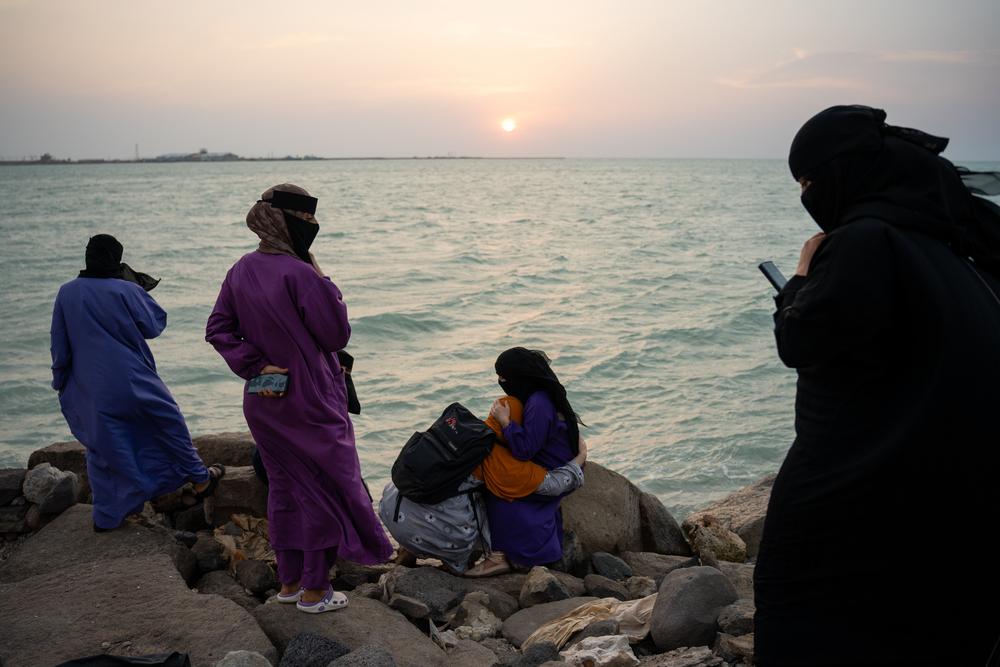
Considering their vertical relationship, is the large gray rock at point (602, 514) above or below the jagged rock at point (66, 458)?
below

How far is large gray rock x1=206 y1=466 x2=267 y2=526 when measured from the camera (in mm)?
4961

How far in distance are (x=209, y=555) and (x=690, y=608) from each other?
239 cm

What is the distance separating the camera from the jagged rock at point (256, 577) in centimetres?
427

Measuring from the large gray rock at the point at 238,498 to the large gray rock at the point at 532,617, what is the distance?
5.37 feet

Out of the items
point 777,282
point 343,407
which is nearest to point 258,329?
point 343,407

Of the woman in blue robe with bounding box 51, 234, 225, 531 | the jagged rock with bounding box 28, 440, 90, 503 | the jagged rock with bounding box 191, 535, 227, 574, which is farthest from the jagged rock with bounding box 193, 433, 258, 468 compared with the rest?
the jagged rock with bounding box 191, 535, 227, 574

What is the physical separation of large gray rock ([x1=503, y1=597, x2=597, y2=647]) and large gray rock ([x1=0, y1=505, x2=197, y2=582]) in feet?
5.25

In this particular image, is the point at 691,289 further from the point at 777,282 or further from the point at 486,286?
the point at 777,282

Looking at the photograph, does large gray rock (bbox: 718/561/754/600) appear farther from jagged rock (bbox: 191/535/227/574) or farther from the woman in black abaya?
jagged rock (bbox: 191/535/227/574)

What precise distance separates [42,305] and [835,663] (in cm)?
1786

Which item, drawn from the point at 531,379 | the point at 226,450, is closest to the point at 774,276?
the point at 531,379

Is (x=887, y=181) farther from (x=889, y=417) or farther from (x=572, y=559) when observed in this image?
(x=572, y=559)

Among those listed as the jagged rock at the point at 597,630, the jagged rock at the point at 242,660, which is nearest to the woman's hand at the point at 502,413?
the jagged rock at the point at 597,630

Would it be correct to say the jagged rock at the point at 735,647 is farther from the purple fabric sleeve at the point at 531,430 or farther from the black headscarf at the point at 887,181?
the black headscarf at the point at 887,181
